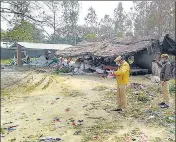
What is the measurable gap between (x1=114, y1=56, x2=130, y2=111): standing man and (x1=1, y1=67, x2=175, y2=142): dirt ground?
1.24 ft

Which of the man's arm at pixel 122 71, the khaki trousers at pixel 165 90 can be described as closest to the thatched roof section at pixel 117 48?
the khaki trousers at pixel 165 90

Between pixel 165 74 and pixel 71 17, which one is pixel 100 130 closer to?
pixel 165 74

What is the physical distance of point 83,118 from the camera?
29.1 ft

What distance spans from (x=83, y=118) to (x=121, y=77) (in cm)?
181

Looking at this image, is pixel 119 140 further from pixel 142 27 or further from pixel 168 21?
pixel 142 27

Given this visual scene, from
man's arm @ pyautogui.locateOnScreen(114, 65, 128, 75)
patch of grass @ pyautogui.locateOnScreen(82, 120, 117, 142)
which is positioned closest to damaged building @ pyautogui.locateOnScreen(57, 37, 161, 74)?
man's arm @ pyautogui.locateOnScreen(114, 65, 128, 75)

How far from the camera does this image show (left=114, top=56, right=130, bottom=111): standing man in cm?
909

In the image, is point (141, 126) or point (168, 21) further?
point (168, 21)

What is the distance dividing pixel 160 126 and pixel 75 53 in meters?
17.7

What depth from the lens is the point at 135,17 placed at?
5366cm

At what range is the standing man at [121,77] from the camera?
909cm

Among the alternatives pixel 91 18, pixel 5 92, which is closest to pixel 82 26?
pixel 91 18

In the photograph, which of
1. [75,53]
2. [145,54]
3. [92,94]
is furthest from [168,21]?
[92,94]

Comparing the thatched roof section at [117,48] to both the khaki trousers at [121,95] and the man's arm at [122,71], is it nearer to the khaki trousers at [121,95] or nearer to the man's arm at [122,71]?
the khaki trousers at [121,95]
